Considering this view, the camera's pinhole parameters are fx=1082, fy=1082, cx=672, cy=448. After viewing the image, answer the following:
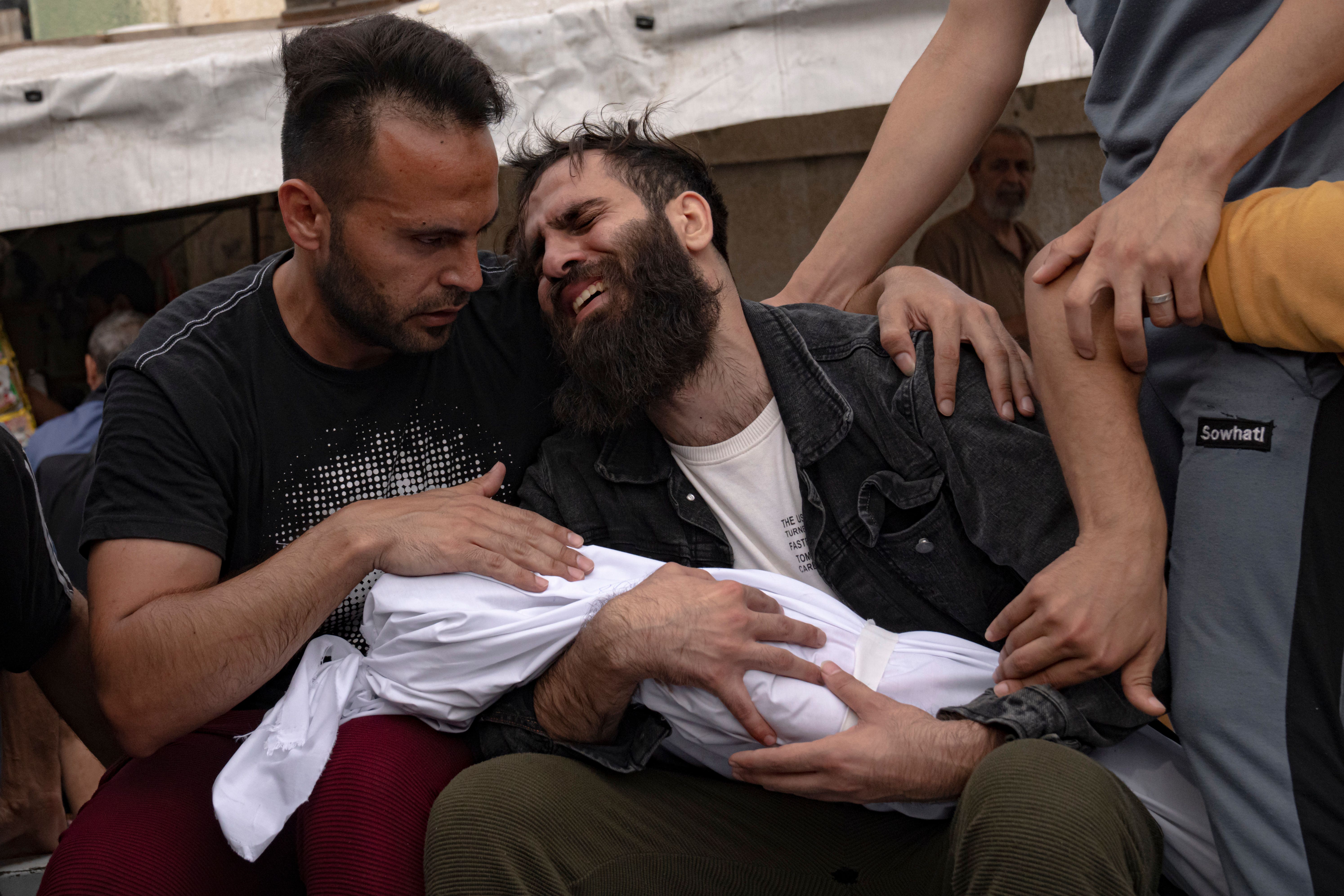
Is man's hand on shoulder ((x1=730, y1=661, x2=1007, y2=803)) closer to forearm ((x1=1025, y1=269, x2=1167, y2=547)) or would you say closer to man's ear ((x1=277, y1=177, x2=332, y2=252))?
forearm ((x1=1025, y1=269, x2=1167, y2=547))

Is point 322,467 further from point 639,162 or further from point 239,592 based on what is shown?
point 639,162

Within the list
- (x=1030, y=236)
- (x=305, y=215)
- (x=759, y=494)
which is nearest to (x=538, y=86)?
(x=305, y=215)

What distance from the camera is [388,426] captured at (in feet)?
7.86

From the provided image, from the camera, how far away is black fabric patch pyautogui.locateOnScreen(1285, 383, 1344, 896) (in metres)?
1.54

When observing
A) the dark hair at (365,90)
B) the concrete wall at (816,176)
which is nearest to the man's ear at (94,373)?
the concrete wall at (816,176)

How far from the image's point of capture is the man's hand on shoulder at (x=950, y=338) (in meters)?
2.14

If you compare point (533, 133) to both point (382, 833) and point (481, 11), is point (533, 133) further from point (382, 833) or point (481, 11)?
point (382, 833)

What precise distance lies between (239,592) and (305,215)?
91 centimetres

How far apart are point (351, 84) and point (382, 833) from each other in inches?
61.7

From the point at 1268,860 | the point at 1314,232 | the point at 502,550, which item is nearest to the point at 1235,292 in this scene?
the point at 1314,232

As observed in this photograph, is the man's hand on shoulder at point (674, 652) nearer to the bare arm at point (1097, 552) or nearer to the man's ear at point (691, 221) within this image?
the bare arm at point (1097, 552)

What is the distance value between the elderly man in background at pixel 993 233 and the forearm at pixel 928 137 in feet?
9.81

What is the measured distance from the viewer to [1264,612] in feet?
5.39

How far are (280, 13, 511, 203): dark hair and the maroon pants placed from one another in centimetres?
122
